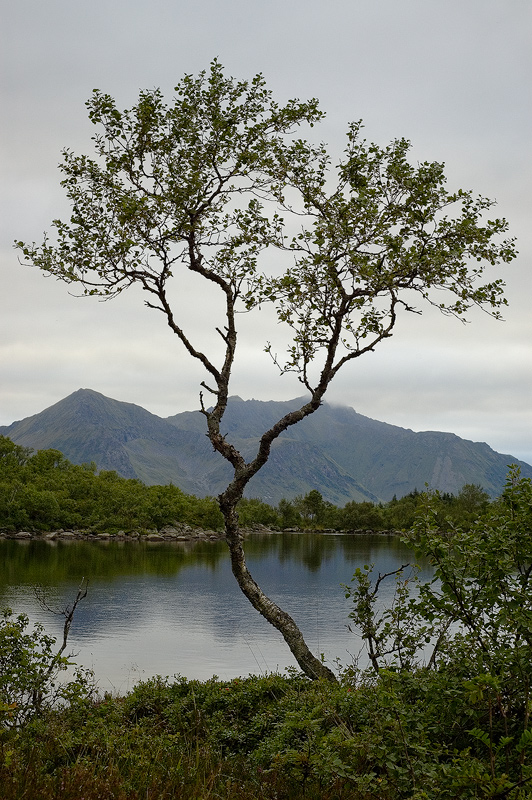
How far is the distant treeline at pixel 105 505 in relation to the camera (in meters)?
115

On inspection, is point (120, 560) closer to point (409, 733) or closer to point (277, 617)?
point (277, 617)

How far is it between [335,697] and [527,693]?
378cm

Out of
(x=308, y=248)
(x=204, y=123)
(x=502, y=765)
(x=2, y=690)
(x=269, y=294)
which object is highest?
(x=204, y=123)

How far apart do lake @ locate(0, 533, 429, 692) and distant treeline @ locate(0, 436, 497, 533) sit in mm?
36881

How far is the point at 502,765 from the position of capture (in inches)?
208

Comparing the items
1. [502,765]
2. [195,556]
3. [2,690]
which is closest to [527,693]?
[502,765]

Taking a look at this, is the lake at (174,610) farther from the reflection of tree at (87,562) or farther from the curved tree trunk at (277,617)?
the curved tree trunk at (277,617)

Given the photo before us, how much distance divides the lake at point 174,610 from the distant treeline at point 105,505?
36881 mm

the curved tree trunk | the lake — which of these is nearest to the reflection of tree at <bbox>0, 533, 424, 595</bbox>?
the lake

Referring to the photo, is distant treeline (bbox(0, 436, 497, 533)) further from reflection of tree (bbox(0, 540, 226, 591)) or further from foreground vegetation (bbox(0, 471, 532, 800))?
foreground vegetation (bbox(0, 471, 532, 800))

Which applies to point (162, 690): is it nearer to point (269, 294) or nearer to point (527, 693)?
point (269, 294)

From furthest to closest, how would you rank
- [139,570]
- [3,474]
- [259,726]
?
[3,474]
[139,570]
[259,726]

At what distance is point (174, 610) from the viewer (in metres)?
41.5

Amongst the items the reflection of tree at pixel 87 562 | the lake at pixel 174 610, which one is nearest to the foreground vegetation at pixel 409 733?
the lake at pixel 174 610
